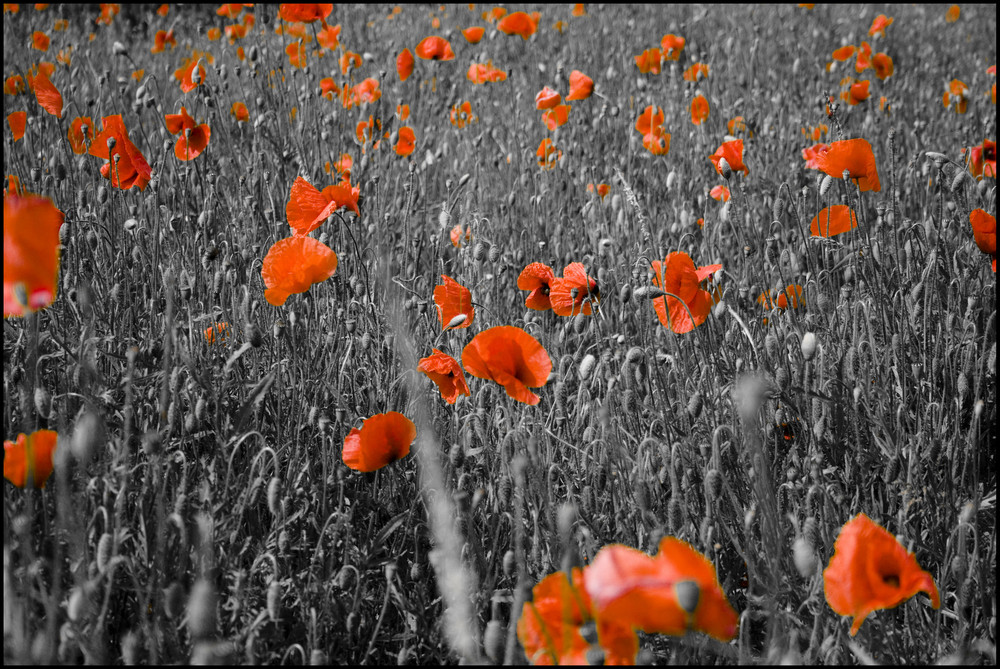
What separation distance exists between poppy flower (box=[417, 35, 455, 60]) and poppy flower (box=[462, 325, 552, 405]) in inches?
108

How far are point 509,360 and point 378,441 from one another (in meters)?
0.27

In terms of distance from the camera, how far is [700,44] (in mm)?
6086

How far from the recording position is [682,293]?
1.64 metres

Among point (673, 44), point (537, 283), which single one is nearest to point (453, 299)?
point (537, 283)

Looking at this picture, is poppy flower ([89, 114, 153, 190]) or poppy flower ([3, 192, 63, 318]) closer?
poppy flower ([3, 192, 63, 318])

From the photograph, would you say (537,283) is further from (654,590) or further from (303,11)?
(303,11)

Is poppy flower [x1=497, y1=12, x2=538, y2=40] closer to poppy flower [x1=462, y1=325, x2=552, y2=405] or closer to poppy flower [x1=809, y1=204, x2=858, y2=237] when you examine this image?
poppy flower [x1=809, y1=204, x2=858, y2=237]

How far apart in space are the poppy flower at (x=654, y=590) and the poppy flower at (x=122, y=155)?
1627 millimetres

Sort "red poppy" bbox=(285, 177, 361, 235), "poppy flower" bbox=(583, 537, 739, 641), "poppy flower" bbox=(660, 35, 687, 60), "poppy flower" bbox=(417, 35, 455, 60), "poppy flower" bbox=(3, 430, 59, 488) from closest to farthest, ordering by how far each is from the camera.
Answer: "poppy flower" bbox=(583, 537, 739, 641)
"poppy flower" bbox=(3, 430, 59, 488)
"red poppy" bbox=(285, 177, 361, 235)
"poppy flower" bbox=(417, 35, 455, 60)
"poppy flower" bbox=(660, 35, 687, 60)

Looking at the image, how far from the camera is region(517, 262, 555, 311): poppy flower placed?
1764 millimetres

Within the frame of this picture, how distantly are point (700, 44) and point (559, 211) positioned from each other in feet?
12.8

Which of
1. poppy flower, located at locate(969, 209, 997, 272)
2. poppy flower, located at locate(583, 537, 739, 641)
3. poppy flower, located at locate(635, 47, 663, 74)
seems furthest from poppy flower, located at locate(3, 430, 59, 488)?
poppy flower, located at locate(635, 47, 663, 74)

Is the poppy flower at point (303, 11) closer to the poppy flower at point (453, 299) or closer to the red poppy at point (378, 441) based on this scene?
the poppy flower at point (453, 299)

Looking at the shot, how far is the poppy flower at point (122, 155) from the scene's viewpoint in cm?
191
